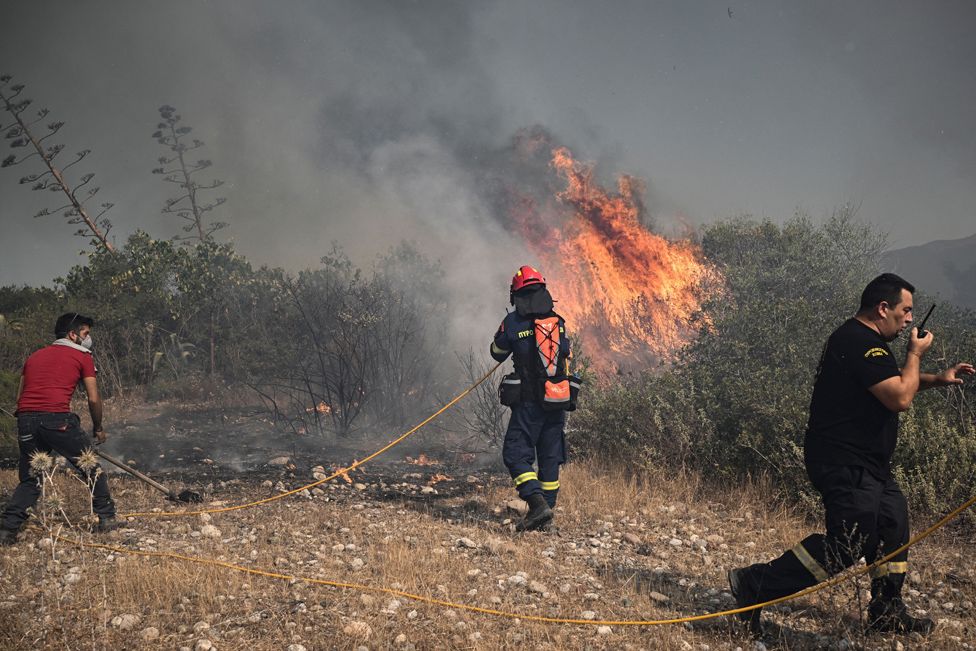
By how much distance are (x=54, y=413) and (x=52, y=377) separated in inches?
11.0

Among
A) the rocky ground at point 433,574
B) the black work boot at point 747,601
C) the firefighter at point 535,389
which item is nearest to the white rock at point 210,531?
the rocky ground at point 433,574

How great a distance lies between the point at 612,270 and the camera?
526 inches

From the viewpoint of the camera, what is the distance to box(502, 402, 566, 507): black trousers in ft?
18.1

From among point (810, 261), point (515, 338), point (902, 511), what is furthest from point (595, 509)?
point (810, 261)

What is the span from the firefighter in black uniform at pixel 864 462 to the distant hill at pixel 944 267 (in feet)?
115

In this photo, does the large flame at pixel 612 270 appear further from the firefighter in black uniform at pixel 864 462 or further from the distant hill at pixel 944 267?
the distant hill at pixel 944 267

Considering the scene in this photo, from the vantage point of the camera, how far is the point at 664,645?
3.32m

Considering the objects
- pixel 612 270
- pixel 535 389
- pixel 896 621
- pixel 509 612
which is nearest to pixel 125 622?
pixel 509 612

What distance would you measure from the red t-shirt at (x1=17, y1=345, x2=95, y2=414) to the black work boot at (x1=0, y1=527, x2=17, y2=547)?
2.88 ft

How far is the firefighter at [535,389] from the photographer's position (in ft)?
18.3

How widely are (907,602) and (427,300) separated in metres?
11.6

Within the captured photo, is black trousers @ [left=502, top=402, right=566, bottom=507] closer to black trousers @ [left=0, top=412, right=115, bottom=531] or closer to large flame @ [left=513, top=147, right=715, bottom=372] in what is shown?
black trousers @ [left=0, top=412, right=115, bottom=531]

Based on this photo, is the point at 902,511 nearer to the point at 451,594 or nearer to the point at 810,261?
the point at 451,594

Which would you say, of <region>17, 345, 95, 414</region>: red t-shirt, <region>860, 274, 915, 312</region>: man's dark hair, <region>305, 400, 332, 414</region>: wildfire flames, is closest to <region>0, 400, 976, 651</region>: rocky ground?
<region>17, 345, 95, 414</region>: red t-shirt
